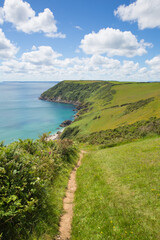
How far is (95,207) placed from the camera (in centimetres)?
914

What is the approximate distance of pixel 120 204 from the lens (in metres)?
8.86

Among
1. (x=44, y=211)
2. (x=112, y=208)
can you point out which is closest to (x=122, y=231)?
(x=112, y=208)

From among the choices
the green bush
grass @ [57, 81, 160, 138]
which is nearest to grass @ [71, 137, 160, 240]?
the green bush

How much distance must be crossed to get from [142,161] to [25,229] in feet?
39.8

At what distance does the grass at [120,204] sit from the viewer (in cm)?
709

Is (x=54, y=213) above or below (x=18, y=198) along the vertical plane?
below

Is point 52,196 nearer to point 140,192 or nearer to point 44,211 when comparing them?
point 44,211

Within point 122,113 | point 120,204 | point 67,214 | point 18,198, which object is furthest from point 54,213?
point 122,113

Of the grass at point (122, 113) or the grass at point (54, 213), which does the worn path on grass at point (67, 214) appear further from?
the grass at point (122, 113)

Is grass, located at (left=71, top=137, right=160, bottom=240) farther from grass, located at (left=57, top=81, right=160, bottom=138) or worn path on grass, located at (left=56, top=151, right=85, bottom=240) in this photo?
grass, located at (left=57, top=81, right=160, bottom=138)

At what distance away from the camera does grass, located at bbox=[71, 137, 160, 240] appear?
7.09 metres

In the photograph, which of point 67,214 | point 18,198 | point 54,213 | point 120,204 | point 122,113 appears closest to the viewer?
point 18,198

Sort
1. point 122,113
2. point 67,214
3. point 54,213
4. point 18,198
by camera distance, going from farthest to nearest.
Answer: point 122,113 → point 67,214 → point 54,213 → point 18,198

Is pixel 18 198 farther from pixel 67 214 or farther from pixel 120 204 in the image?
pixel 120 204
